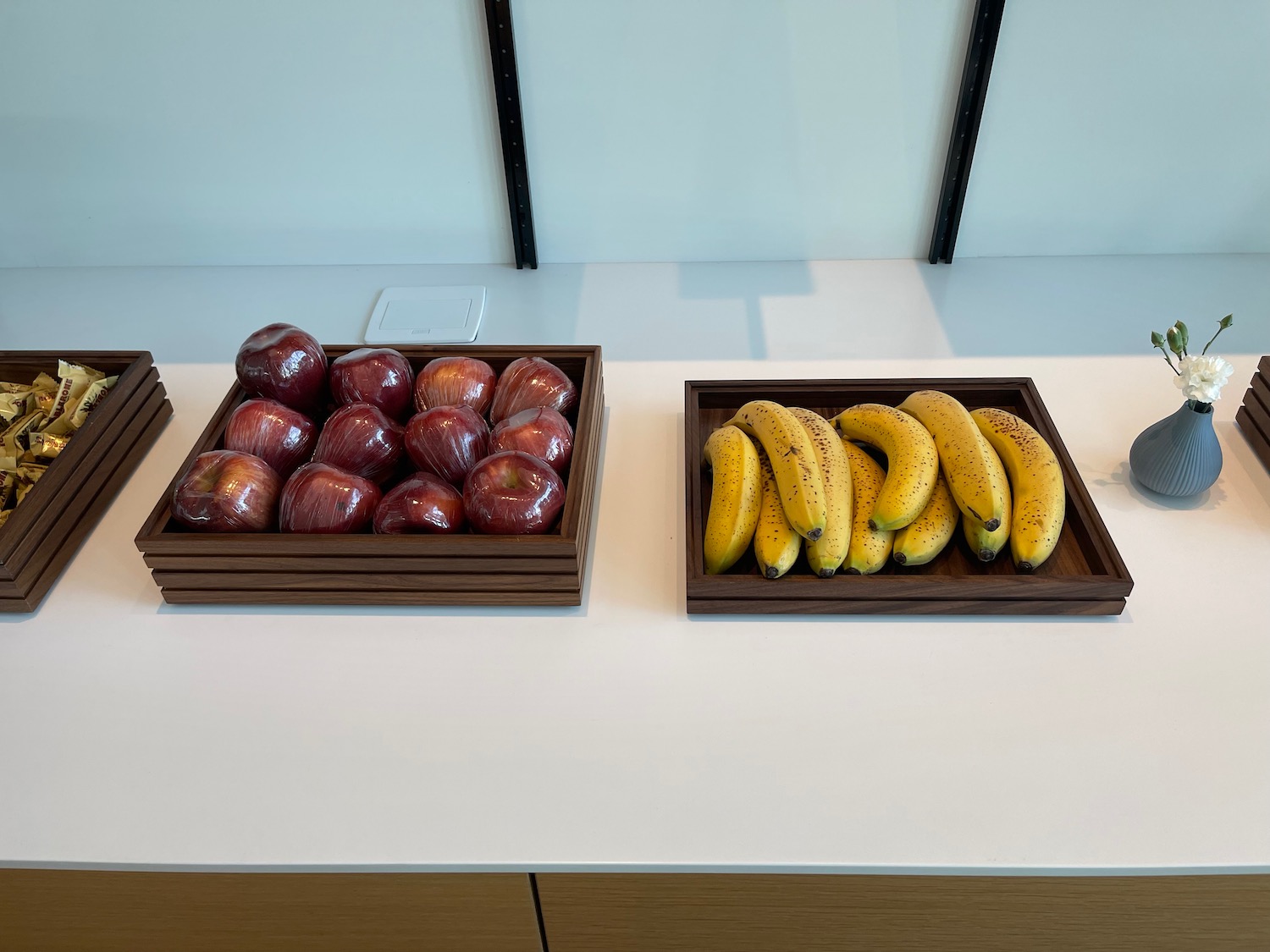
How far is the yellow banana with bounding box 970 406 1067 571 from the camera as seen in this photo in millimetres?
884

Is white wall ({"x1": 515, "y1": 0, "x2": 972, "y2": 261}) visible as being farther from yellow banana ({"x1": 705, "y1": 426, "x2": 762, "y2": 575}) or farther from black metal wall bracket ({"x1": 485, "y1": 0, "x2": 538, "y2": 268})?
yellow banana ({"x1": 705, "y1": 426, "x2": 762, "y2": 575})

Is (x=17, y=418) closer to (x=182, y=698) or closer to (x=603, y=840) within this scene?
(x=182, y=698)

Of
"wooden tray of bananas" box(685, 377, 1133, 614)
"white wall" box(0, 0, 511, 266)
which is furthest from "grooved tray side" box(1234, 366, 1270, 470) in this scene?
"white wall" box(0, 0, 511, 266)

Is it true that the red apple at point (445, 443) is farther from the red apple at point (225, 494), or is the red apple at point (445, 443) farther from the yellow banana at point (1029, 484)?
the yellow banana at point (1029, 484)

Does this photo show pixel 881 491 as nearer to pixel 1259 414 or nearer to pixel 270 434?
pixel 1259 414

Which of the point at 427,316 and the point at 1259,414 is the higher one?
the point at 427,316

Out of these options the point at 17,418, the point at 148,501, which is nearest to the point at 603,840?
the point at 148,501

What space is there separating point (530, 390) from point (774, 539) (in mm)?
329

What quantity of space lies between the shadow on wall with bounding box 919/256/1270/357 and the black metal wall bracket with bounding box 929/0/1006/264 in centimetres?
6

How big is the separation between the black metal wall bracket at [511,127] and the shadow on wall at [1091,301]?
70 cm

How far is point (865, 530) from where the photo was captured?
901 millimetres

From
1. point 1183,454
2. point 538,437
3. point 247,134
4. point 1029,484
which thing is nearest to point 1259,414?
point 1183,454

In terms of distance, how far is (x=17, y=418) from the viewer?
1.07 metres

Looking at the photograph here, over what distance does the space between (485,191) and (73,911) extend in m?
1.20
